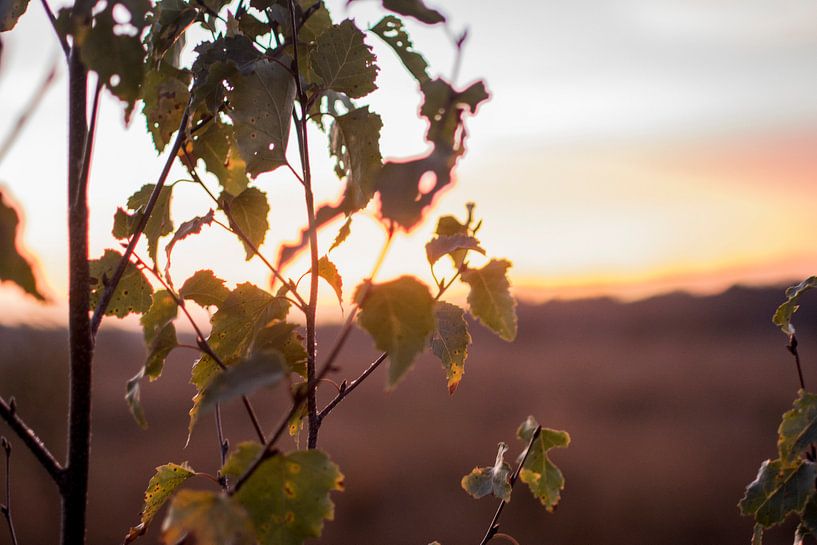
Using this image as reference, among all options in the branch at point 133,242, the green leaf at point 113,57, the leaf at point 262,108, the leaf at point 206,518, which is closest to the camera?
the leaf at point 206,518

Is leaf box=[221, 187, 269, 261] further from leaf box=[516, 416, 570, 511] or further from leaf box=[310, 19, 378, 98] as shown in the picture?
leaf box=[516, 416, 570, 511]

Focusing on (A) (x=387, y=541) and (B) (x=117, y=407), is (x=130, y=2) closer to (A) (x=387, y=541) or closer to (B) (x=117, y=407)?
(A) (x=387, y=541)

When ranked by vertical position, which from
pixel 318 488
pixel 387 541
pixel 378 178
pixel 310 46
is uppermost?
pixel 310 46

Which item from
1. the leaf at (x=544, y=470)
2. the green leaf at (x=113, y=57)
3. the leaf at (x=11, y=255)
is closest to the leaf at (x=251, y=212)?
the green leaf at (x=113, y=57)

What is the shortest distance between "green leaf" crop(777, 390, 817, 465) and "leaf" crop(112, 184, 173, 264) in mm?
1114

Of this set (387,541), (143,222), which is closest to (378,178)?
(143,222)

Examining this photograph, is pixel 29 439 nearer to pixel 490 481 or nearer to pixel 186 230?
pixel 186 230

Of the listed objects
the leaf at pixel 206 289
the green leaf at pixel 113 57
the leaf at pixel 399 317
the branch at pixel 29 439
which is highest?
the green leaf at pixel 113 57

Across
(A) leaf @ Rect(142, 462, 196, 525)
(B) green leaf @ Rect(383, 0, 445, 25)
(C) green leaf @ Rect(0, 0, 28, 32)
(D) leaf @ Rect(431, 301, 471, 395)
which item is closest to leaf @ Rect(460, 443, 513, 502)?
(D) leaf @ Rect(431, 301, 471, 395)

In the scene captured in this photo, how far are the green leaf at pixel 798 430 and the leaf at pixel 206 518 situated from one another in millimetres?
904

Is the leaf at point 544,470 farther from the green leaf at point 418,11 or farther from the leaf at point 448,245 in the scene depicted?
the green leaf at point 418,11

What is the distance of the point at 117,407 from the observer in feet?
36.1

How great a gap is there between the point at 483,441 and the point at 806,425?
872 centimetres

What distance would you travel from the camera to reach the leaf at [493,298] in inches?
42.1
